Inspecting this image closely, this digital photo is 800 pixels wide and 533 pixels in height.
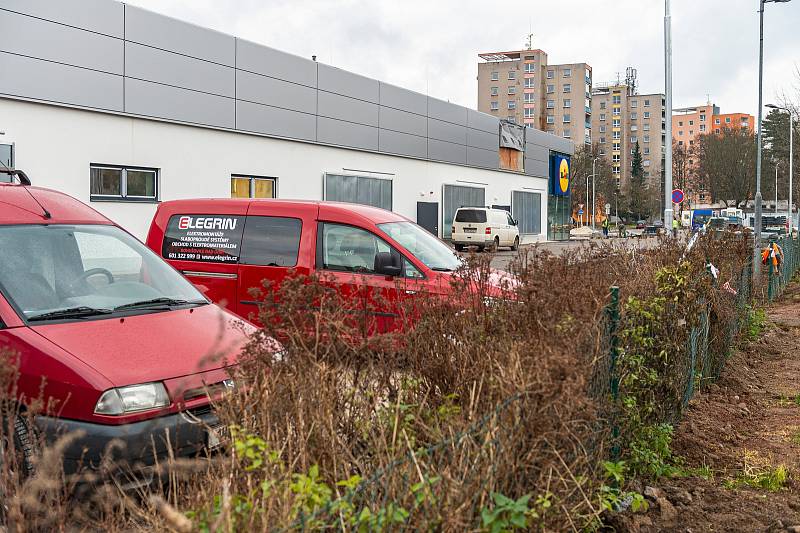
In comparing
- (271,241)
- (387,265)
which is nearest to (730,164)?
(271,241)

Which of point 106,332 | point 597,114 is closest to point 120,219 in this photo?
point 106,332

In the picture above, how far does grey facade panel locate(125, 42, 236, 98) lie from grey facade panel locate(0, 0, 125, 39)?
2.44 ft

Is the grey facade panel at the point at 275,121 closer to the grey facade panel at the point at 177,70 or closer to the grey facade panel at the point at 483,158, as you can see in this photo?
the grey facade panel at the point at 177,70

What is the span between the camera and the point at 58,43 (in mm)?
21453

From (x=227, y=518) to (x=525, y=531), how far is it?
→ 134 cm

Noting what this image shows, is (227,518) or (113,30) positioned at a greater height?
(113,30)

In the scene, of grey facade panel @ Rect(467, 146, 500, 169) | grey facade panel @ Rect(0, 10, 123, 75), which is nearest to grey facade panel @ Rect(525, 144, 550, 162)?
→ grey facade panel @ Rect(467, 146, 500, 169)

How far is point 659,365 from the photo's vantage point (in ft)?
19.8

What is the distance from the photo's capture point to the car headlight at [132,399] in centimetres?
455

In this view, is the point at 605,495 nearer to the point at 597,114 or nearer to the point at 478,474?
the point at 478,474

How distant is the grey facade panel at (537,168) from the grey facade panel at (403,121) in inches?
626

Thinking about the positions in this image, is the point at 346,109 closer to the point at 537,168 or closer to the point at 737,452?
the point at 537,168

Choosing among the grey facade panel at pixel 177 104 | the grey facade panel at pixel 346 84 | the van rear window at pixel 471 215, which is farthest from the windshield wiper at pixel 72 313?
the van rear window at pixel 471 215

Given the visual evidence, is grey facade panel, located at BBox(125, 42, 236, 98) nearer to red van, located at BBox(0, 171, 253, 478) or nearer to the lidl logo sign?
red van, located at BBox(0, 171, 253, 478)
